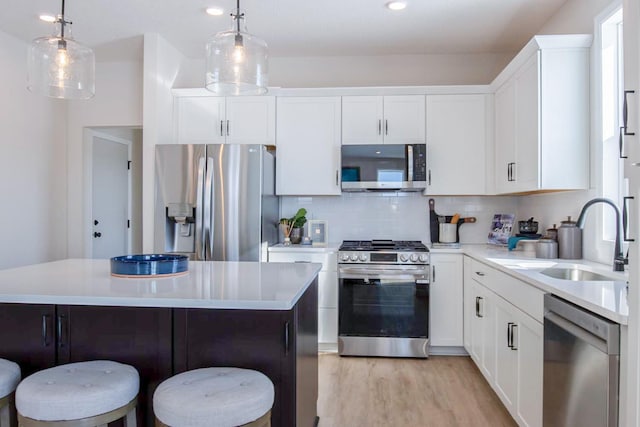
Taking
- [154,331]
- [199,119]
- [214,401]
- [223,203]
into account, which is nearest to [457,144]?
[223,203]

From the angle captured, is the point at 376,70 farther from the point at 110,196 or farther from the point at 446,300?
the point at 110,196

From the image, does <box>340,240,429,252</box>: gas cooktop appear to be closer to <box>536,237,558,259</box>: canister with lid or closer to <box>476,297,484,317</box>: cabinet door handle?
<box>476,297,484,317</box>: cabinet door handle

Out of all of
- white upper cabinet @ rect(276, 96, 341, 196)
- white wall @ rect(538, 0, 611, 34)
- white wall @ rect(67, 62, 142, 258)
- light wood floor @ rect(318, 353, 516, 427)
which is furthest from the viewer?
white wall @ rect(67, 62, 142, 258)

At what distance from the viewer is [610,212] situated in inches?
104

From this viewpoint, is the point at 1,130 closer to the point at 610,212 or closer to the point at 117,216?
the point at 117,216

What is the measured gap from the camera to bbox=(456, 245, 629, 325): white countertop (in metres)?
1.45

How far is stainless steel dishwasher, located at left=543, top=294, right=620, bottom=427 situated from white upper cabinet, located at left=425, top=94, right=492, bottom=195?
2085 mm

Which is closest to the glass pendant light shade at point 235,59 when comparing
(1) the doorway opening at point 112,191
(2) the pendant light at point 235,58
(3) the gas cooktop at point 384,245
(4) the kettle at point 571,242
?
(2) the pendant light at point 235,58

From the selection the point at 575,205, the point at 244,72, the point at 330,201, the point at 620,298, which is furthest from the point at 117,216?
the point at 620,298

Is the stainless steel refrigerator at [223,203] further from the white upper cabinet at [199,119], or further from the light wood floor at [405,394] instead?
the light wood floor at [405,394]

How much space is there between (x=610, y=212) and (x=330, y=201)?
2.31 m

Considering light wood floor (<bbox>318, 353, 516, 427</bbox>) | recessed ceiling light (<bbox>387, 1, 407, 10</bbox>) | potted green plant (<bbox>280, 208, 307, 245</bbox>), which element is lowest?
light wood floor (<bbox>318, 353, 516, 427</bbox>)

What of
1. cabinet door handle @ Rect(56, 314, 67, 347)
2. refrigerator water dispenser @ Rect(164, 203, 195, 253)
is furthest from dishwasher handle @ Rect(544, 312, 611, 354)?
refrigerator water dispenser @ Rect(164, 203, 195, 253)

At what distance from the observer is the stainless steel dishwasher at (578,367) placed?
1385 millimetres
